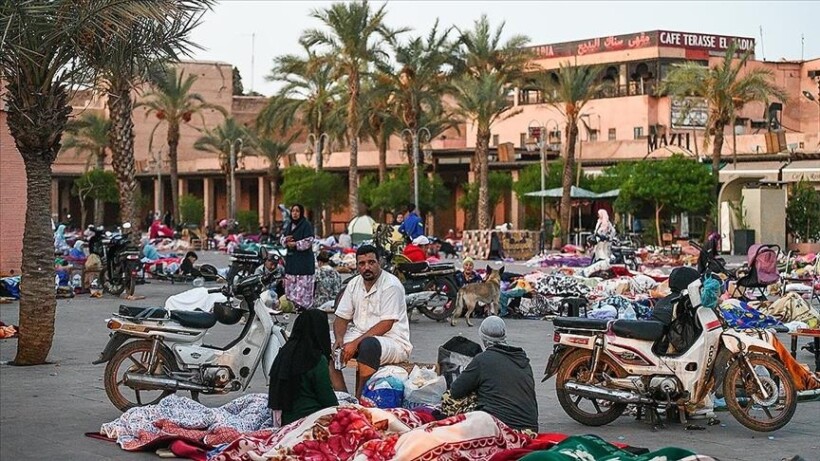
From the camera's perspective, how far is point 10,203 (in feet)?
80.6

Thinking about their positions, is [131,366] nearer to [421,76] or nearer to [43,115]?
[43,115]

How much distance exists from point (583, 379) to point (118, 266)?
1531cm

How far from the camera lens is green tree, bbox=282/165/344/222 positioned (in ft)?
204

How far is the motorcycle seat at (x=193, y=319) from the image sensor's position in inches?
421

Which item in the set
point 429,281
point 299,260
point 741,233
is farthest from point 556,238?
point 299,260

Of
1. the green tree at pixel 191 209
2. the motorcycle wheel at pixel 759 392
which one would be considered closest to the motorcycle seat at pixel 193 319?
the motorcycle wheel at pixel 759 392

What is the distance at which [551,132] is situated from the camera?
2815 inches

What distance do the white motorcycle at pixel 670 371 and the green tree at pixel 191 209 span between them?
62.2m

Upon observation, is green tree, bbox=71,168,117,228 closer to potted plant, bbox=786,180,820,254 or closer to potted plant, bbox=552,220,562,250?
potted plant, bbox=552,220,562,250

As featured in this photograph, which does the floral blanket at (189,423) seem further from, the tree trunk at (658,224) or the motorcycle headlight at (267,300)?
the tree trunk at (658,224)

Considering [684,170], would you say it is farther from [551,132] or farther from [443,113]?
[551,132]

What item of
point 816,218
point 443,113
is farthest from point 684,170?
point 443,113

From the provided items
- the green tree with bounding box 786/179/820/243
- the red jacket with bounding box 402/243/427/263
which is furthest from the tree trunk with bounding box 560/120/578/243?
the red jacket with bounding box 402/243/427/263

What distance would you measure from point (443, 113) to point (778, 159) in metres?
16.5
